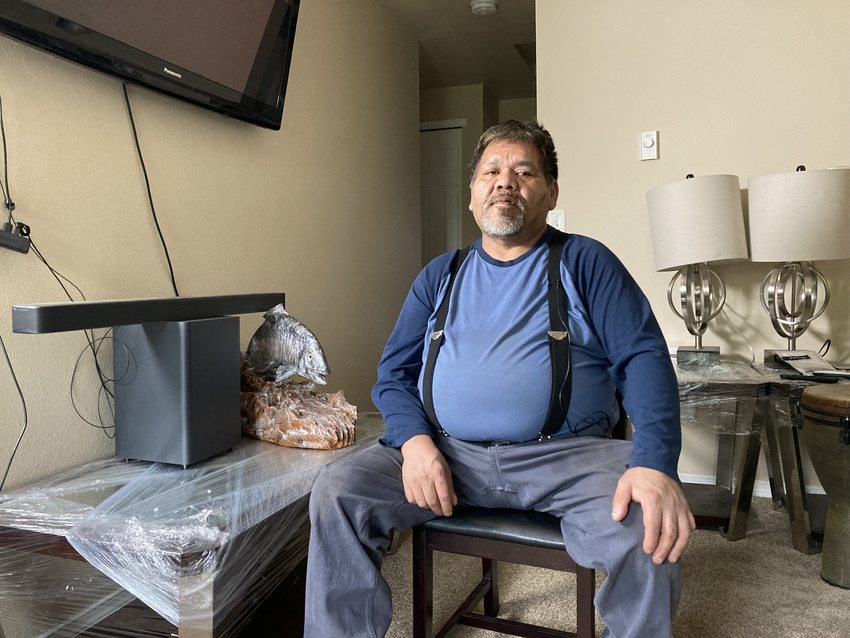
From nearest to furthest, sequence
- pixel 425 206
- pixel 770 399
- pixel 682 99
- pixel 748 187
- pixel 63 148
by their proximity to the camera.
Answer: pixel 63 148, pixel 770 399, pixel 748 187, pixel 682 99, pixel 425 206

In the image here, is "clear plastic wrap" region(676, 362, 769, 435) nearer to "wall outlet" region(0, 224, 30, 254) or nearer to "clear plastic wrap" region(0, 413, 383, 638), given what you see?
"clear plastic wrap" region(0, 413, 383, 638)

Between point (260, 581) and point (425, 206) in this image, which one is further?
point (425, 206)

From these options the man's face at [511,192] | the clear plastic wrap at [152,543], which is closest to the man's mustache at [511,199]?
the man's face at [511,192]

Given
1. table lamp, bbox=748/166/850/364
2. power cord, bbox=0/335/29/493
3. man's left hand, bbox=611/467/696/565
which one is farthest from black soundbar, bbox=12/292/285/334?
table lamp, bbox=748/166/850/364

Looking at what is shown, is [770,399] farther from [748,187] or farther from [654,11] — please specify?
[654,11]

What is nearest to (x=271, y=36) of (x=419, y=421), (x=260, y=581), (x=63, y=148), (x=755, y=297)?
(x=63, y=148)

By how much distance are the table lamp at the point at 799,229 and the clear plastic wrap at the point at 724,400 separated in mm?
322

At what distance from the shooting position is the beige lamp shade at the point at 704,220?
2.25 meters

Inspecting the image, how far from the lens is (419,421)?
137 centimetres

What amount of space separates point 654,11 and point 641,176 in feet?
2.23

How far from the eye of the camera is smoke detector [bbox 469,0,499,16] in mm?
3360

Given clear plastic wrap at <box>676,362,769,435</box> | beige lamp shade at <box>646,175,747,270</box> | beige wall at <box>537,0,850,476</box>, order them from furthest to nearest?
beige wall at <box>537,0,850,476</box>
beige lamp shade at <box>646,175,747,270</box>
clear plastic wrap at <box>676,362,769,435</box>

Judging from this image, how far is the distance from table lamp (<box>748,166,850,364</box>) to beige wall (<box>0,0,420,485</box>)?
5.76 ft

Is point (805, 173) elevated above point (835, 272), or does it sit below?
above
